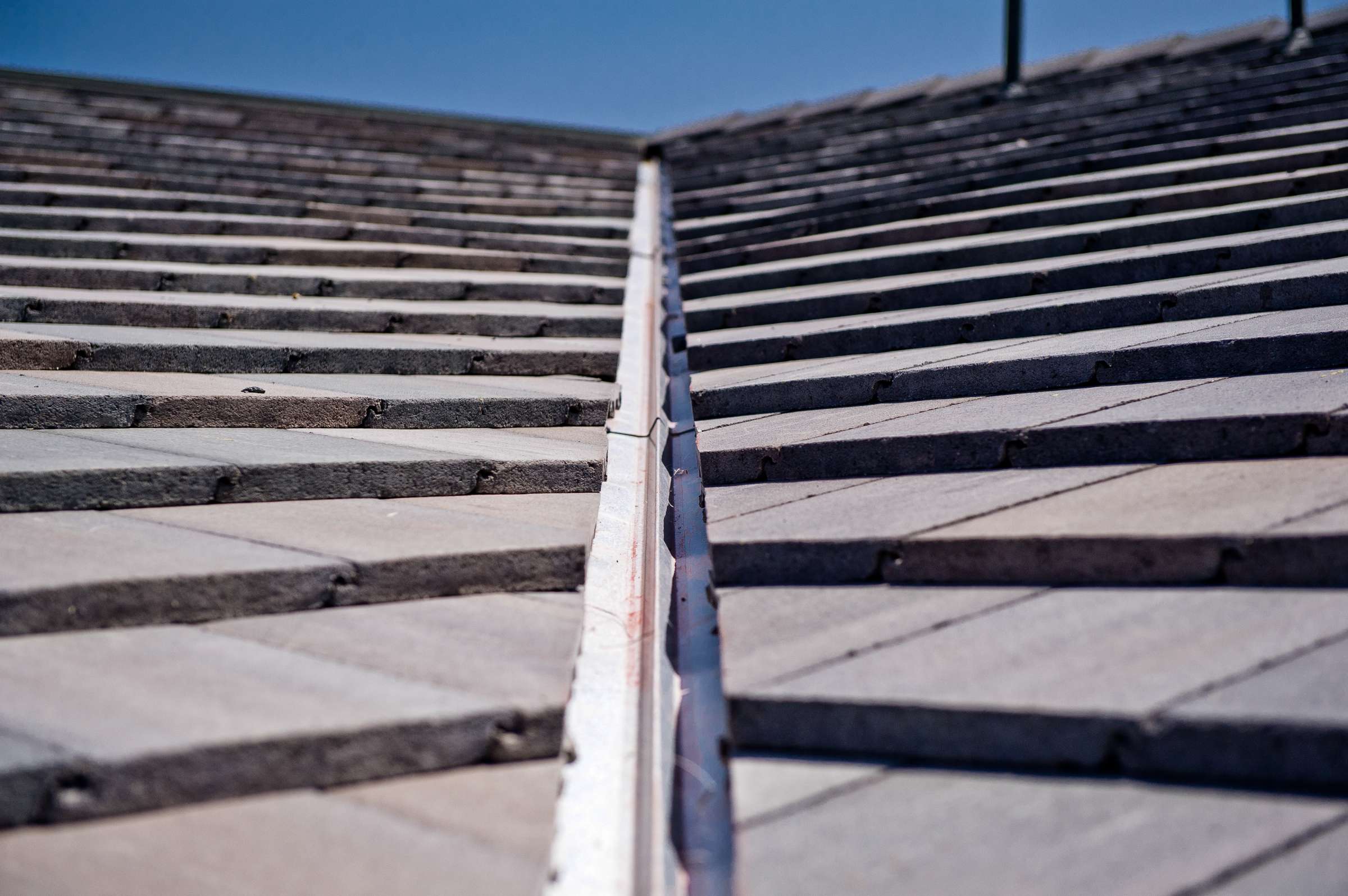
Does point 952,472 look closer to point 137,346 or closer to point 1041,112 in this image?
point 137,346

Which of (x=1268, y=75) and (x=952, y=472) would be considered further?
(x=1268, y=75)

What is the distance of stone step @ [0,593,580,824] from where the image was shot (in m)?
1.26

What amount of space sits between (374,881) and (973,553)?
3.48 feet

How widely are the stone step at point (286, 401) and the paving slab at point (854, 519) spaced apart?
2.69ft

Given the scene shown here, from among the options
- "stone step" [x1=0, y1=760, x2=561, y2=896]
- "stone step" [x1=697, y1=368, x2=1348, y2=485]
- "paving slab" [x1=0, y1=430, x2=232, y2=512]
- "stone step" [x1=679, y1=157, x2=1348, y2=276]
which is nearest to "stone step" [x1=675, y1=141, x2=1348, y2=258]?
"stone step" [x1=679, y1=157, x2=1348, y2=276]

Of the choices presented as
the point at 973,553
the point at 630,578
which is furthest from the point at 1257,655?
the point at 630,578

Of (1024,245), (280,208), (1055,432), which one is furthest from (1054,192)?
(280,208)

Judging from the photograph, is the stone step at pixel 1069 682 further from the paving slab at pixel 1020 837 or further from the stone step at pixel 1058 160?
the stone step at pixel 1058 160

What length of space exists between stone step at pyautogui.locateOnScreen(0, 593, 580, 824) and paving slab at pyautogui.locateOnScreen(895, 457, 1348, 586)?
0.69 m

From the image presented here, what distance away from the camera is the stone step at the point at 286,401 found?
2.43m

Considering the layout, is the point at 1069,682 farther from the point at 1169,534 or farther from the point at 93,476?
the point at 93,476

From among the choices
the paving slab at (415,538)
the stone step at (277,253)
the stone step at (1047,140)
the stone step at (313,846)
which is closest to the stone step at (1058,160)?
the stone step at (1047,140)

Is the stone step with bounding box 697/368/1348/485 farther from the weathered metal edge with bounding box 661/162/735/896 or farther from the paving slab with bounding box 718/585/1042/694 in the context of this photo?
the paving slab with bounding box 718/585/1042/694

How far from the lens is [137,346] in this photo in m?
2.86
